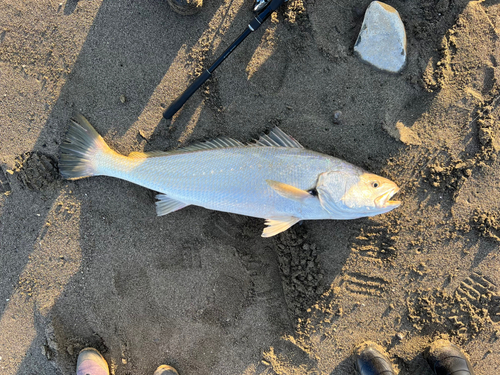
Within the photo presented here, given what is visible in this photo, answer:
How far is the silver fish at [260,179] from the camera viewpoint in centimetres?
251

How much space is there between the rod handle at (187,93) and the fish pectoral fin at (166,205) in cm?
83

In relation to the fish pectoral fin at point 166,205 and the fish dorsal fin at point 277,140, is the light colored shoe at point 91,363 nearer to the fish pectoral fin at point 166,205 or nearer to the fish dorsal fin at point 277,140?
the fish pectoral fin at point 166,205

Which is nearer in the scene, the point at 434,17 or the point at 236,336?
the point at 434,17

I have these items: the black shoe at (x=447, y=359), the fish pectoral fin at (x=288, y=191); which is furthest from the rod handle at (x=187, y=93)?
the black shoe at (x=447, y=359)

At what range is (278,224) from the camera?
8.44ft

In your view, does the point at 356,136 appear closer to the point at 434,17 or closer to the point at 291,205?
the point at 291,205

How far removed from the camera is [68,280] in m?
2.98

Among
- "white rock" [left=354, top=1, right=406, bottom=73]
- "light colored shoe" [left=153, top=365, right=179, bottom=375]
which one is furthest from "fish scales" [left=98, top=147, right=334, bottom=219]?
"light colored shoe" [left=153, top=365, right=179, bottom=375]

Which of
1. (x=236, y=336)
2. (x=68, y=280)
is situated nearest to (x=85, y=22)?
(x=68, y=280)

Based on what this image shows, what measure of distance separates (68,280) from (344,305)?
2.87m

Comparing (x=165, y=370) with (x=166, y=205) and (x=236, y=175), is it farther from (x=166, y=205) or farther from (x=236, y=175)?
(x=236, y=175)

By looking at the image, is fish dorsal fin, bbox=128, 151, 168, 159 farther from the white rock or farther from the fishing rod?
the white rock

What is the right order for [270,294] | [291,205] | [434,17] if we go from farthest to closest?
[270,294] < [434,17] < [291,205]

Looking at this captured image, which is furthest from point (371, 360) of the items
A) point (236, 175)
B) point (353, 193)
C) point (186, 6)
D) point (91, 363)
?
point (186, 6)
